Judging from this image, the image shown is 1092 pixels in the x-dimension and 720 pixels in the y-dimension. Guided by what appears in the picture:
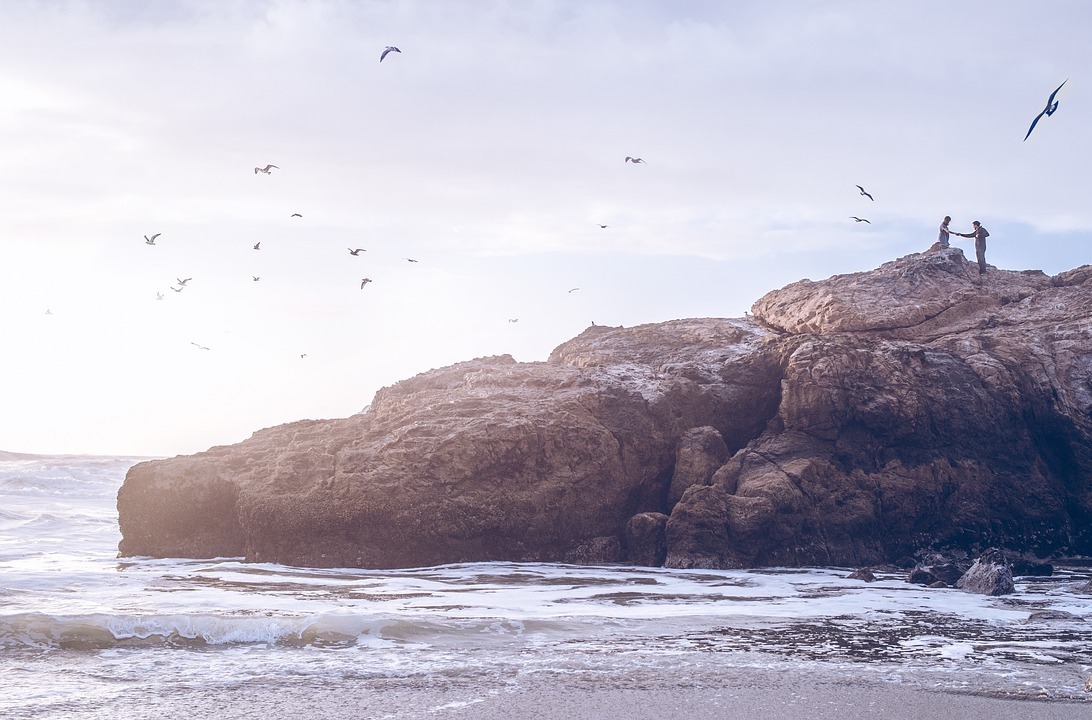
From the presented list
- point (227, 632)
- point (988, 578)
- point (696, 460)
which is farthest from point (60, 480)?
point (988, 578)

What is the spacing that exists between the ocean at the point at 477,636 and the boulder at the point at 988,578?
0.29 m

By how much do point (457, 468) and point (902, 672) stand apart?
10155 millimetres

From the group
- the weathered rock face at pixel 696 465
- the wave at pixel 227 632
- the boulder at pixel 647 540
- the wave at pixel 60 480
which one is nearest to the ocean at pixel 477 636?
the wave at pixel 227 632

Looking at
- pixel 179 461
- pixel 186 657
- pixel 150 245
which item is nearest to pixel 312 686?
pixel 186 657

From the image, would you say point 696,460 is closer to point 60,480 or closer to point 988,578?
point 988,578

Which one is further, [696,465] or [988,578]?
[696,465]

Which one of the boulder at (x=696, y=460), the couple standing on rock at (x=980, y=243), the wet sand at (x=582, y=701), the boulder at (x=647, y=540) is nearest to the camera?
the wet sand at (x=582, y=701)

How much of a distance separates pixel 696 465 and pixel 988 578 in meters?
5.67

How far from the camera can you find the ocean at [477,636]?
8.65 meters

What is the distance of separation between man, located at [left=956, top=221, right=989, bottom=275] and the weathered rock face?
2.19 m

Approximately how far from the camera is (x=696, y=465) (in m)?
A: 19.0

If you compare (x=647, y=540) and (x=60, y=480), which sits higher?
(x=60, y=480)

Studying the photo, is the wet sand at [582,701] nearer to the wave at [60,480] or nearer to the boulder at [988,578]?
the boulder at [988,578]

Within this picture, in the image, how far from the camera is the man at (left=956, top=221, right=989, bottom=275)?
23.4 meters
